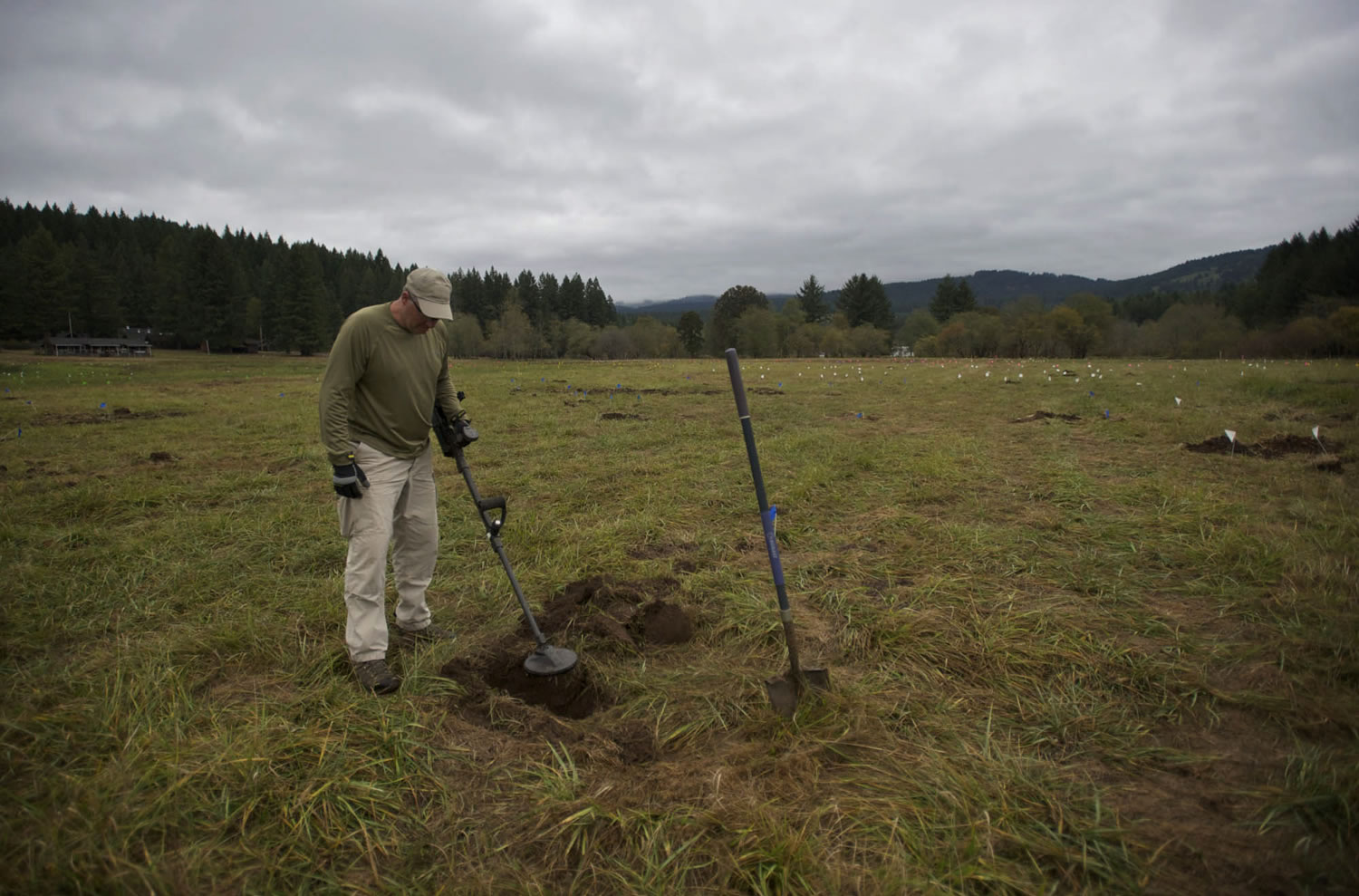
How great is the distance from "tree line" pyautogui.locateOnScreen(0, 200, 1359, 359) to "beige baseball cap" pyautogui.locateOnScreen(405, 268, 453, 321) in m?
46.9

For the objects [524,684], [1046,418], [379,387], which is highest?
[379,387]

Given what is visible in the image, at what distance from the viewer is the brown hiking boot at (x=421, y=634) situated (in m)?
3.98

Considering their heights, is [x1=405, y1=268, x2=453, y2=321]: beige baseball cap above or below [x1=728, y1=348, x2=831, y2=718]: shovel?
above

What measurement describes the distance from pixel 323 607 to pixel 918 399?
15.5 metres

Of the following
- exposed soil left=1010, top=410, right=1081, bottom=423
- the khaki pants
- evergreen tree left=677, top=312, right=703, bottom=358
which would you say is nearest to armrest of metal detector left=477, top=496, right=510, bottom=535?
the khaki pants

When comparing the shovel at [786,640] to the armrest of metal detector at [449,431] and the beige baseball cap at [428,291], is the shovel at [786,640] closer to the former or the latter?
the beige baseball cap at [428,291]

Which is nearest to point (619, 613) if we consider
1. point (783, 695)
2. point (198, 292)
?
point (783, 695)

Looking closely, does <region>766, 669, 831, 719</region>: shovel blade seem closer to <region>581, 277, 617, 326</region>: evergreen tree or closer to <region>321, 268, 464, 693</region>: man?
<region>321, 268, 464, 693</region>: man

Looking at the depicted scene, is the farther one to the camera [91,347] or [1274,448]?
[91,347]

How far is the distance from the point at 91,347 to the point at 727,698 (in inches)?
3039

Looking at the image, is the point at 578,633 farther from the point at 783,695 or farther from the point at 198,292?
the point at 198,292

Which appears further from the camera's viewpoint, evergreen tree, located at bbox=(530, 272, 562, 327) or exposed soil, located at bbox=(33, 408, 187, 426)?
evergreen tree, located at bbox=(530, 272, 562, 327)

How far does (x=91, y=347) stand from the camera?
2258 inches

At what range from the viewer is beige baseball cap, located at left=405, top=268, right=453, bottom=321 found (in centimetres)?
357
